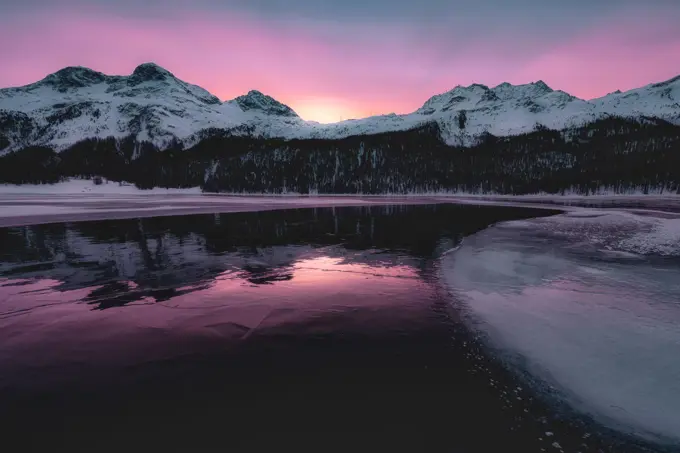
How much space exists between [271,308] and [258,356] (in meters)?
3.39

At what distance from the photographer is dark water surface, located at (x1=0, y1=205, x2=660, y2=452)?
594cm

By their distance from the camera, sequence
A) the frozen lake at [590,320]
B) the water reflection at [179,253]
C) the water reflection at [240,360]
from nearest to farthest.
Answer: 1. the water reflection at [240,360]
2. the frozen lake at [590,320]
3. the water reflection at [179,253]

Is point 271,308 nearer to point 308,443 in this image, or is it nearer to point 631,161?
point 308,443

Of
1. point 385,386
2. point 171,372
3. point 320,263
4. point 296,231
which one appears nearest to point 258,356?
point 171,372

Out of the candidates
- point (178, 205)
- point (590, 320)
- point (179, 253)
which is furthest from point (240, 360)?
point (178, 205)

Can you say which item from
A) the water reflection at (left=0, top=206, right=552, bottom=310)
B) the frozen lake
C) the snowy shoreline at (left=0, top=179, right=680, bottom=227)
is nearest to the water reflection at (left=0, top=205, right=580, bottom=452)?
the water reflection at (left=0, top=206, right=552, bottom=310)

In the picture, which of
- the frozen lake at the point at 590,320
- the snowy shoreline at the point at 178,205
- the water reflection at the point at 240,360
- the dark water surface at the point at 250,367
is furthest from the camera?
the snowy shoreline at the point at 178,205

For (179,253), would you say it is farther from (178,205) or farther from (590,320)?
(178,205)

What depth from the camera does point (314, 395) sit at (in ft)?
23.2

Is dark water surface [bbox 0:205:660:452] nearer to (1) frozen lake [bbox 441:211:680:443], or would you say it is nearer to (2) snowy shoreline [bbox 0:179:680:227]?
(1) frozen lake [bbox 441:211:680:443]

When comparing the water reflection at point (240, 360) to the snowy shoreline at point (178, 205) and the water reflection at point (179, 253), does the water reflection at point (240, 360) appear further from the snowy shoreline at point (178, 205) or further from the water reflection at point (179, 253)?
the snowy shoreline at point (178, 205)

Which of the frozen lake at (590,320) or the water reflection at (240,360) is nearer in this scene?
the water reflection at (240,360)

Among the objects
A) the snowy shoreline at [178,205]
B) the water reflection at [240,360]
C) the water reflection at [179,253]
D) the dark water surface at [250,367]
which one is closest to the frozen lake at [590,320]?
the dark water surface at [250,367]

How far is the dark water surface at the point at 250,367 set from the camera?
5938 mm
